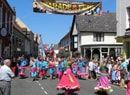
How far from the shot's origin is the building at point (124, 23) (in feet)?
117

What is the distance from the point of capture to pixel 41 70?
3275cm

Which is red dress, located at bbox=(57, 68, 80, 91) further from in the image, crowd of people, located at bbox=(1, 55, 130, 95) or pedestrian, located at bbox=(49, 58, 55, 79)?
pedestrian, located at bbox=(49, 58, 55, 79)

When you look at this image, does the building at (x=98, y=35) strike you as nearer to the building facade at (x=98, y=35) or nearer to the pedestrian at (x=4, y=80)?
the building facade at (x=98, y=35)

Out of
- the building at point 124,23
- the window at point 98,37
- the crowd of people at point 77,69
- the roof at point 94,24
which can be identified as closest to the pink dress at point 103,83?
the crowd of people at point 77,69

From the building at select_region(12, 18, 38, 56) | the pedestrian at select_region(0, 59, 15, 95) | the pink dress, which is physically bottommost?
the pink dress

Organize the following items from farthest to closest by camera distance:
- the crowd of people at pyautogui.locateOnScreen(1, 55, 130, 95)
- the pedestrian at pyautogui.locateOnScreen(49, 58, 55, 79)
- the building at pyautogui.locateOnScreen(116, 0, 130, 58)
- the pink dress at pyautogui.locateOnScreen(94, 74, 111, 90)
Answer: the building at pyautogui.locateOnScreen(116, 0, 130, 58) → the pedestrian at pyautogui.locateOnScreen(49, 58, 55, 79) → the crowd of people at pyautogui.locateOnScreen(1, 55, 130, 95) → the pink dress at pyautogui.locateOnScreen(94, 74, 111, 90)

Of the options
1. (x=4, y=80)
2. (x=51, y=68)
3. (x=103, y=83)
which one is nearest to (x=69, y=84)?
(x=103, y=83)

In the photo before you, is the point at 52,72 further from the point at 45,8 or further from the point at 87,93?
the point at 87,93

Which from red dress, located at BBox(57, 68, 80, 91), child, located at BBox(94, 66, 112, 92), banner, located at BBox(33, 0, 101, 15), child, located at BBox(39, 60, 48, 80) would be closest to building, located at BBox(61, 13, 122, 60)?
banner, located at BBox(33, 0, 101, 15)

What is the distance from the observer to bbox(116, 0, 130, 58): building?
35.6 metres

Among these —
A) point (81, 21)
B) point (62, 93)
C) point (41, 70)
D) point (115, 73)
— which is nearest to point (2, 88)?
point (62, 93)

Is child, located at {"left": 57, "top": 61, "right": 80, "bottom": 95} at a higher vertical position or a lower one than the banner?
lower

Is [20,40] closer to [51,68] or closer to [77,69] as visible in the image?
[77,69]

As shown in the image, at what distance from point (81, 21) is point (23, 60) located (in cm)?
3176
